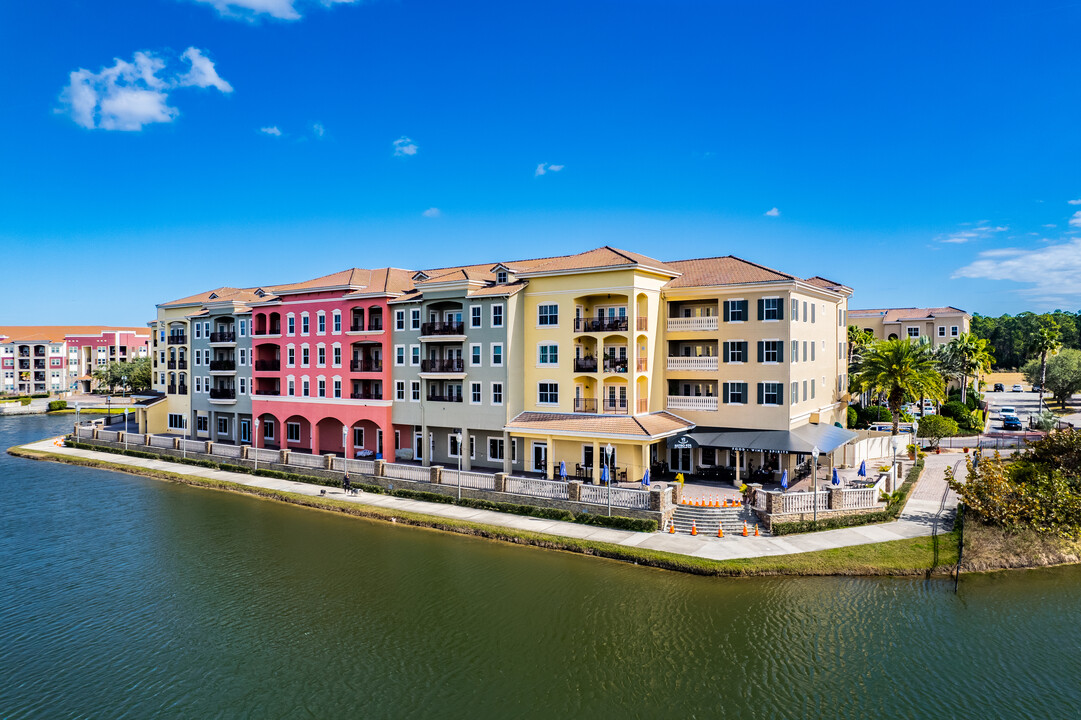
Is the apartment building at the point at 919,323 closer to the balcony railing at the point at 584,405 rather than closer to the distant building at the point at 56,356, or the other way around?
the balcony railing at the point at 584,405

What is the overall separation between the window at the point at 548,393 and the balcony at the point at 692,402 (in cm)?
701

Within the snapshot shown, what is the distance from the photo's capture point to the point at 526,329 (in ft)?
135

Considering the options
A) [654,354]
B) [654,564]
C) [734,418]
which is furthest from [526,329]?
[654,564]

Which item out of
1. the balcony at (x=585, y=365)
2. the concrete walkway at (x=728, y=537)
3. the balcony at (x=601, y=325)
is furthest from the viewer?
the balcony at (x=585, y=365)

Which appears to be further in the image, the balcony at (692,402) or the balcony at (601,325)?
the balcony at (692,402)

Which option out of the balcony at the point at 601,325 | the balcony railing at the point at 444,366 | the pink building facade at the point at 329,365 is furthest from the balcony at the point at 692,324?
the pink building facade at the point at 329,365

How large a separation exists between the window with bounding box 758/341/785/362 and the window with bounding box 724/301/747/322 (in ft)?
6.06

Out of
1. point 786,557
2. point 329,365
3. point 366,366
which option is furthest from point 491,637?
point 329,365

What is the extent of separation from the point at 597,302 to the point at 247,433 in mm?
33790

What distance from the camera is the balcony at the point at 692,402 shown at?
39.0 m

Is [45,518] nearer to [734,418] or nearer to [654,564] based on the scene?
[654,564]

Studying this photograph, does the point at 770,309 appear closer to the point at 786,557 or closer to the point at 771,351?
the point at 771,351

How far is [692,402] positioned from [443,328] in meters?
16.4

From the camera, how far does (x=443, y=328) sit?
42.8 metres
